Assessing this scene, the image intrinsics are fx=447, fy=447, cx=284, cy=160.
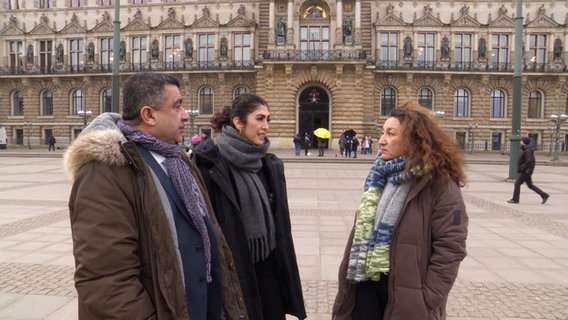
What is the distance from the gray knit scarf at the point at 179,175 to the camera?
2295mm

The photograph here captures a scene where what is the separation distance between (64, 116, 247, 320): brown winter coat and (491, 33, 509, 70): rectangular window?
43.4 metres

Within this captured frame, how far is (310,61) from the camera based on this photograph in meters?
36.0

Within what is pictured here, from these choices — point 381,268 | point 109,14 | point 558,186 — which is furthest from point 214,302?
point 109,14

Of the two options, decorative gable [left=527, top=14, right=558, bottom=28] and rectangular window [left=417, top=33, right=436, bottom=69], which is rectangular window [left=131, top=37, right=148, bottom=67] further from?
decorative gable [left=527, top=14, right=558, bottom=28]

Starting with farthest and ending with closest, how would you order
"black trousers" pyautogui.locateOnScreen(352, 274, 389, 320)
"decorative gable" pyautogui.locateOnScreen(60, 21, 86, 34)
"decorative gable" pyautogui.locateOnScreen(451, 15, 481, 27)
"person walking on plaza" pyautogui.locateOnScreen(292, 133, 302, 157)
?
"decorative gable" pyautogui.locateOnScreen(60, 21, 86, 34), "decorative gable" pyautogui.locateOnScreen(451, 15, 481, 27), "person walking on plaza" pyautogui.locateOnScreen(292, 133, 302, 157), "black trousers" pyautogui.locateOnScreen(352, 274, 389, 320)

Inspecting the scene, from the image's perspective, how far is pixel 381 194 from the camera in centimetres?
306

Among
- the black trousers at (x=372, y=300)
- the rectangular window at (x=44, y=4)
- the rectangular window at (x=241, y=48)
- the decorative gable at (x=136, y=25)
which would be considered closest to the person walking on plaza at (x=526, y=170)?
the black trousers at (x=372, y=300)

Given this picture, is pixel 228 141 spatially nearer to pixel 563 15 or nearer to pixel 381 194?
pixel 381 194

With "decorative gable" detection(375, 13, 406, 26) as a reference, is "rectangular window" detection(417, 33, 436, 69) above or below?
below

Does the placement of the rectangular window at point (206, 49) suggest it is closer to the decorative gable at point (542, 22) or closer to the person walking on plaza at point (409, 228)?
the decorative gable at point (542, 22)

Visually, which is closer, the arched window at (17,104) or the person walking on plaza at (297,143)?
the person walking on plaza at (297,143)

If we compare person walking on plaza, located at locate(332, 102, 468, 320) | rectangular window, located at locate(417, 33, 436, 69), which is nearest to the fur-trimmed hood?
person walking on plaza, located at locate(332, 102, 468, 320)

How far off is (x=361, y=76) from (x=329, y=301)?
107 ft

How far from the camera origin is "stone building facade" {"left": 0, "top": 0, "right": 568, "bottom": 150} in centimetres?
3694
